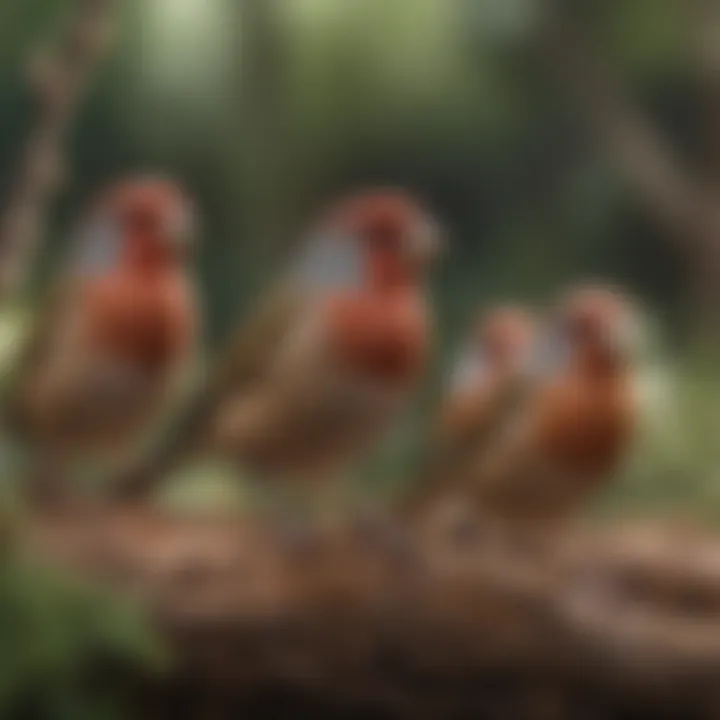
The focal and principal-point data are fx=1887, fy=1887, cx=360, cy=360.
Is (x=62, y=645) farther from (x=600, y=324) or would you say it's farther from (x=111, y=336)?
(x=600, y=324)

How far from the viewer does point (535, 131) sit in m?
1.43

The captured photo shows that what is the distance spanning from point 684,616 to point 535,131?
0.38 metres

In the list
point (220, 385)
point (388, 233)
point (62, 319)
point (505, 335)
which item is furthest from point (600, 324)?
point (62, 319)

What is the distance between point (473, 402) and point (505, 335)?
0.06 meters

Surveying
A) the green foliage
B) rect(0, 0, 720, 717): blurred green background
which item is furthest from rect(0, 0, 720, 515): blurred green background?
the green foliage

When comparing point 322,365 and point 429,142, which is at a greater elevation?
point 429,142

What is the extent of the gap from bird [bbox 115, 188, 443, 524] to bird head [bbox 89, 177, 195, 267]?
78mm

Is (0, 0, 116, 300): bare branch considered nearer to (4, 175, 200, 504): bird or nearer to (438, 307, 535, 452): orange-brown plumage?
(4, 175, 200, 504): bird

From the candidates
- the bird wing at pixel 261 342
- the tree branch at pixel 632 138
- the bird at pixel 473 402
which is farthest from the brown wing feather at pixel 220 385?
the tree branch at pixel 632 138

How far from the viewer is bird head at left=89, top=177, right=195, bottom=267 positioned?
136 cm

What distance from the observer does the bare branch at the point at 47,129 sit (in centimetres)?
136

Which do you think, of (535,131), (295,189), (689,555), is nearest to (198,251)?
(295,189)

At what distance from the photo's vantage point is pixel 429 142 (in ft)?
4.61

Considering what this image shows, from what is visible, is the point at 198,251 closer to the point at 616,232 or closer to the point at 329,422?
the point at 329,422
